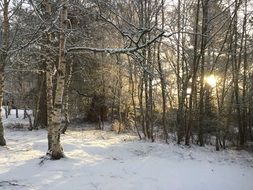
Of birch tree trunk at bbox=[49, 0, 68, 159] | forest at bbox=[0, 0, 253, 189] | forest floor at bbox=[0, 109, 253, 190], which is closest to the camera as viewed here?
forest floor at bbox=[0, 109, 253, 190]

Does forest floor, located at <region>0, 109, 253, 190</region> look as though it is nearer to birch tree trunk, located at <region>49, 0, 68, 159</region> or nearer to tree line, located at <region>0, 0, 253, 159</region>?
birch tree trunk, located at <region>49, 0, 68, 159</region>

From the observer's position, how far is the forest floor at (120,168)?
9.70 metres

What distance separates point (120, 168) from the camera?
11.6 meters

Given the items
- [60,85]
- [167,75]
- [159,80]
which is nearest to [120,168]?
[60,85]

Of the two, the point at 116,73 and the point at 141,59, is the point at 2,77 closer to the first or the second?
the point at 141,59

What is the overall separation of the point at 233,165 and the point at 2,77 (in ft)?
31.1

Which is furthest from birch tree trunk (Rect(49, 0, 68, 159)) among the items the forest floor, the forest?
the forest

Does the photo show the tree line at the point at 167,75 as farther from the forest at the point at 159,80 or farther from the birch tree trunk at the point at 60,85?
the birch tree trunk at the point at 60,85

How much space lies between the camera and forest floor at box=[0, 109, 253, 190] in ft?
31.8

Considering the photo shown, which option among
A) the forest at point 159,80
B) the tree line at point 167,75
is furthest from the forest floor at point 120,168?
the tree line at point 167,75

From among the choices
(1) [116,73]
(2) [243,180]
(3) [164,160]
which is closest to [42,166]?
(3) [164,160]

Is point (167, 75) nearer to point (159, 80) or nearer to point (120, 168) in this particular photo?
point (159, 80)

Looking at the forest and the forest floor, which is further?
the forest

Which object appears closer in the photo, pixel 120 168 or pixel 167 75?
pixel 120 168
